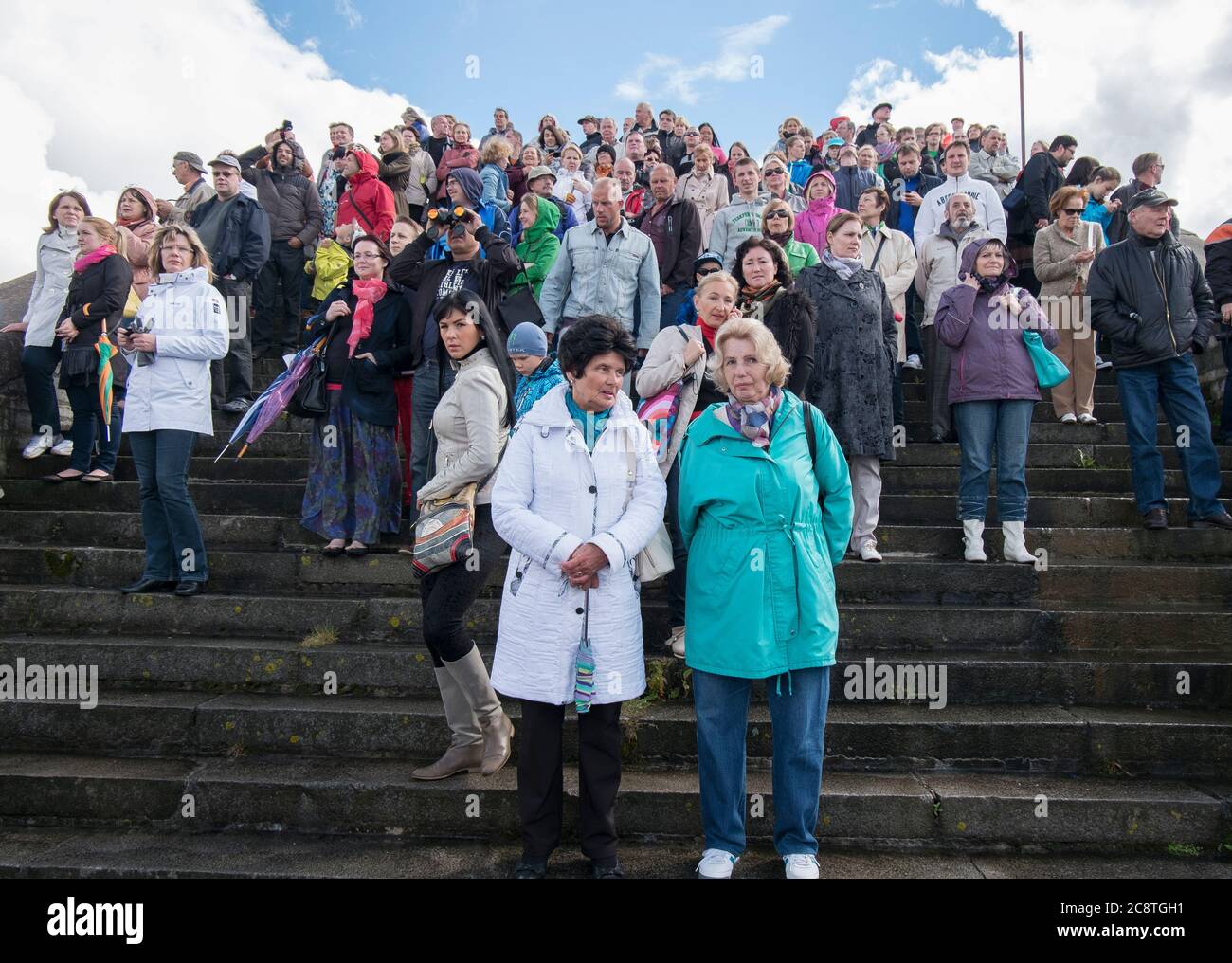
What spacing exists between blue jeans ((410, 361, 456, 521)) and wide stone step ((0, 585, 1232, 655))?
36.6 inches

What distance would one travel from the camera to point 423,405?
5.70m

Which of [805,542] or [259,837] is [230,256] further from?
[805,542]

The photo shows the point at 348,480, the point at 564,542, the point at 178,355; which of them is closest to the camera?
the point at 564,542

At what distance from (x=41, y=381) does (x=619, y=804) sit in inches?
229

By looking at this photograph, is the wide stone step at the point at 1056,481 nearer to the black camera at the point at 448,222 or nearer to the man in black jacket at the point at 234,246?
the black camera at the point at 448,222

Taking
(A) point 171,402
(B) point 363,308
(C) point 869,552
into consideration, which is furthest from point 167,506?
(C) point 869,552

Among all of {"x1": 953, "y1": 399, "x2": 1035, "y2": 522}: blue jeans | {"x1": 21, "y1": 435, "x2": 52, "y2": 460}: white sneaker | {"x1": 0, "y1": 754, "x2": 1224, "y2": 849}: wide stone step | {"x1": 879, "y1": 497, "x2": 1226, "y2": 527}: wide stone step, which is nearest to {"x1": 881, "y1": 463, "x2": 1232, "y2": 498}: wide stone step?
{"x1": 879, "y1": 497, "x2": 1226, "y2": 527}: wide stone step

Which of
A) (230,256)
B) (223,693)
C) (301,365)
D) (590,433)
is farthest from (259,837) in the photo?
(230,256)

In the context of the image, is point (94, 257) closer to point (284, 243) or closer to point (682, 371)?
point (284, 243)

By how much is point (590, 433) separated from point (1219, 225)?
18.9ft

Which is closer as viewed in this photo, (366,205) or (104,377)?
(104,377)

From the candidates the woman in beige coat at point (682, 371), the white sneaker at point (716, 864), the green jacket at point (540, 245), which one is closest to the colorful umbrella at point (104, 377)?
the green jacket at point (540, 245)

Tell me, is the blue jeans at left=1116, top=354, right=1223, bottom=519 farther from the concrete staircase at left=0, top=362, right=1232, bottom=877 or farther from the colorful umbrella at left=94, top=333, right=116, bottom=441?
the colorful umbrella at left=94, top=333, right=116, bottom=441

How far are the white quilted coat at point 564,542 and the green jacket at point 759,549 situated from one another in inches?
9.4
